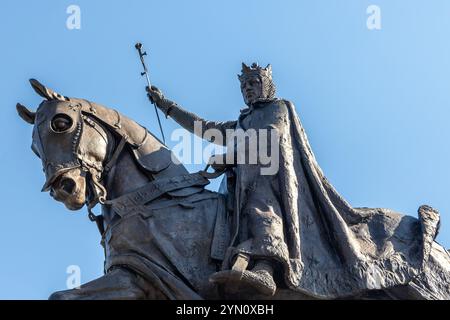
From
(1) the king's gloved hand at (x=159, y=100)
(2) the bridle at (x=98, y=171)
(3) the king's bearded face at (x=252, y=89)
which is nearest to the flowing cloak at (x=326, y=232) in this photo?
(3) the king's bearded face at (x=252, y=89)

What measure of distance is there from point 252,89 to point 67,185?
9.65 feet

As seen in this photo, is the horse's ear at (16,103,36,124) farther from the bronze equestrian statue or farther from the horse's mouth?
the horse's mouth

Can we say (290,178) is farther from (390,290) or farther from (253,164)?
(390,290)

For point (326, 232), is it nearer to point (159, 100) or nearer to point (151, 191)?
point (151, 191)

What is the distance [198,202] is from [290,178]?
3.75ft

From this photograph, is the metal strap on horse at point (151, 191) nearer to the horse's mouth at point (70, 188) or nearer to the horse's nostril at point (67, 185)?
the horse's mouth at point (70, 188)

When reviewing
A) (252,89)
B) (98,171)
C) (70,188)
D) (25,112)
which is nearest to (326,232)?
(252,89)

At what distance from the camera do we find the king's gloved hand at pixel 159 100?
Result: 55.6ft

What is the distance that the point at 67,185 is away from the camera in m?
14.5

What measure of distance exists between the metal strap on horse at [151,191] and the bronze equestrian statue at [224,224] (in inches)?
0.6

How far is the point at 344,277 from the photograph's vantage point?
14.1 metres
